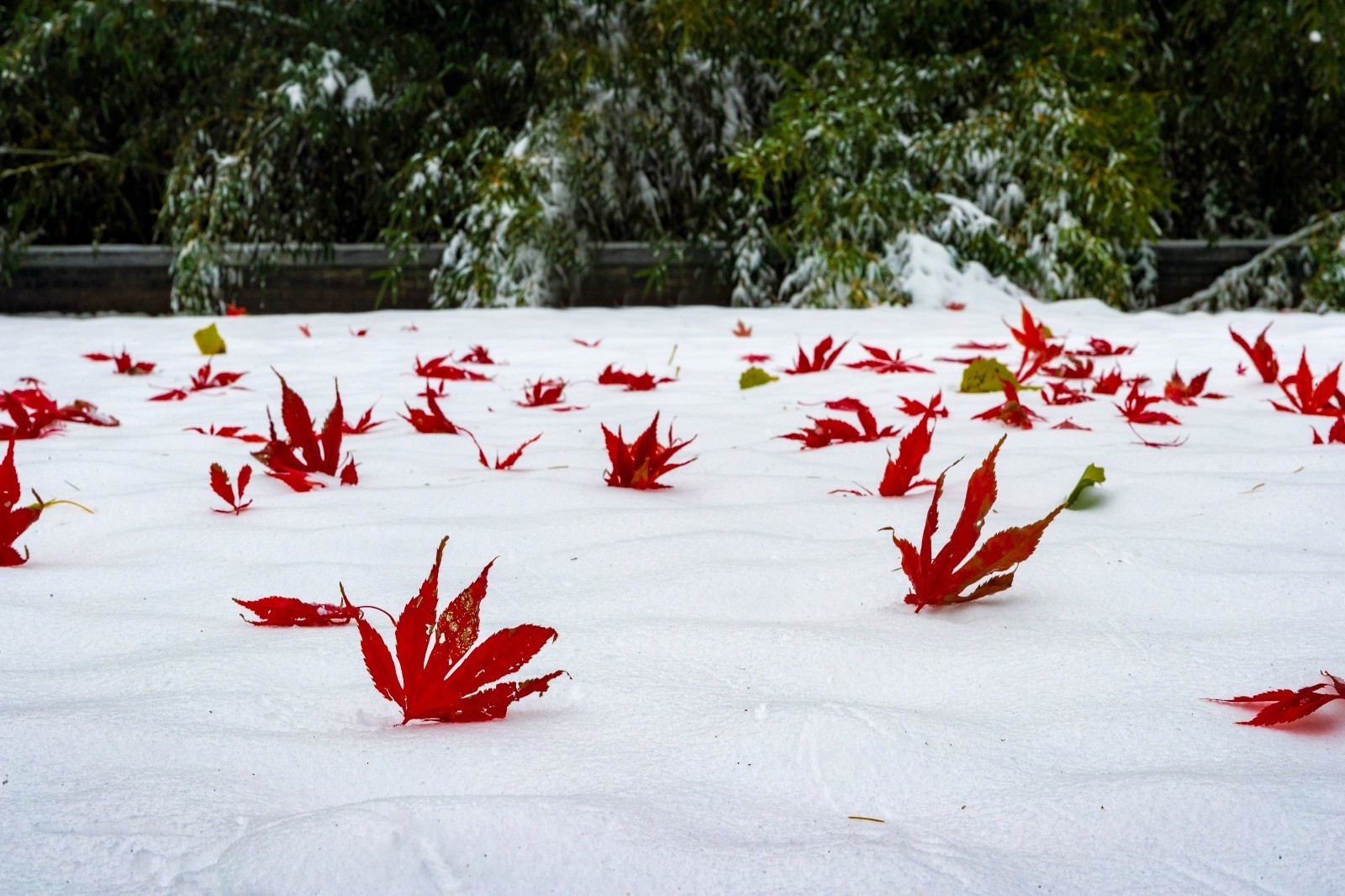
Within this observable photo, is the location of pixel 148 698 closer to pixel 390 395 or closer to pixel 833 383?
pixel 390 395

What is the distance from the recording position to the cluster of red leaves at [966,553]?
843mm

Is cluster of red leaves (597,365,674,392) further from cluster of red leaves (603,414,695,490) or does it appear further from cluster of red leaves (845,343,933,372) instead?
cluster of red leaves (603,414,695,490)

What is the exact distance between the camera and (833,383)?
2283 millimetres

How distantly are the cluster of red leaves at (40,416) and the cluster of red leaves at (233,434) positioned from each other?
190 mm

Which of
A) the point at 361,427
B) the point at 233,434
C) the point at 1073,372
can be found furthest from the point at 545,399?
the point at 1073,372

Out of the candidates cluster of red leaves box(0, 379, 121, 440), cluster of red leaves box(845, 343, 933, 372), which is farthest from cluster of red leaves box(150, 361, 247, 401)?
cluster of red leaves box(845, 343, 933, 372)

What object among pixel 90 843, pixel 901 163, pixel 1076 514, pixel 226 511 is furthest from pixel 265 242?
pixel 90 843

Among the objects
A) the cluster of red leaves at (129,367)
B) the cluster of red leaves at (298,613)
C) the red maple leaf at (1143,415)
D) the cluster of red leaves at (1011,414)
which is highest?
the red maple leaf at (1143,415)

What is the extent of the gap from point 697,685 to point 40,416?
135 centimetres

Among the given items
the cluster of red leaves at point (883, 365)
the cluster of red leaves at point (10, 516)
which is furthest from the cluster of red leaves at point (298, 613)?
the cluster of red leaves at point (883, 365)

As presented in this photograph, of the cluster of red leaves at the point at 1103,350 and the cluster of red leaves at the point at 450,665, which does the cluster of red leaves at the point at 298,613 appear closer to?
the cluster of red leaves at the point at 450,665

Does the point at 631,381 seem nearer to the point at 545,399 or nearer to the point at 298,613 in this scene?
the point at 545,399

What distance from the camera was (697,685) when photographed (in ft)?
2.41

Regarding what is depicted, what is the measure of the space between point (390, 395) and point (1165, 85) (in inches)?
166
